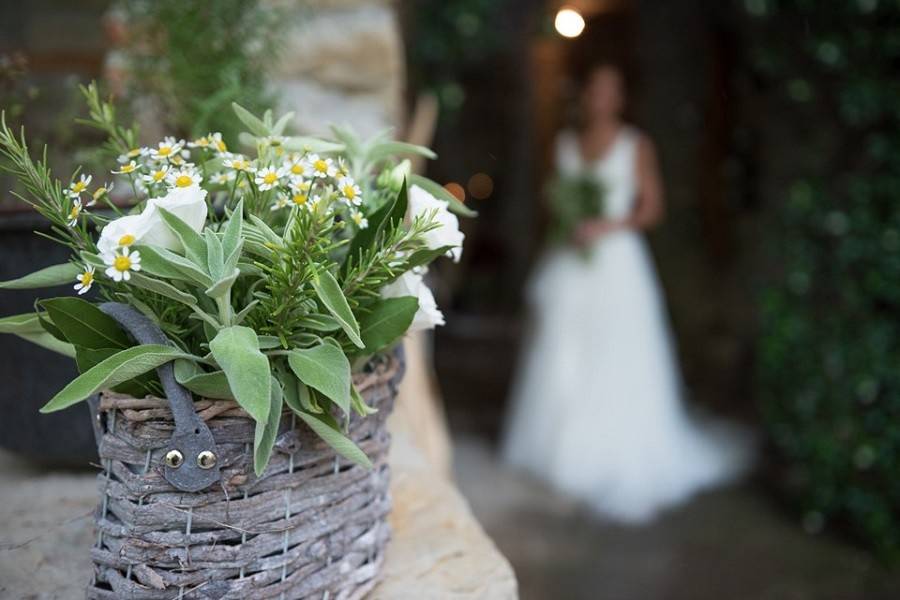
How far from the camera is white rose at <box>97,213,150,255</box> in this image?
1.94 ft

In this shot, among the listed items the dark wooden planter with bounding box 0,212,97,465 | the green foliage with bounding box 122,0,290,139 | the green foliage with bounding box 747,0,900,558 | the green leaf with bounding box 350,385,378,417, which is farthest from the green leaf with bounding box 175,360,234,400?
the green foliage with bounding box 747,0,900,558

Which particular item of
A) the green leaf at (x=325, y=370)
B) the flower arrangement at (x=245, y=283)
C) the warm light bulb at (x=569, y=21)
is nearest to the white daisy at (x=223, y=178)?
the flower arrangement at (x=245, y=283)

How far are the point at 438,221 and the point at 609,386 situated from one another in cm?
313

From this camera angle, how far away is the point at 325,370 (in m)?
0.63

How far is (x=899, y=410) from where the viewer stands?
2.71m

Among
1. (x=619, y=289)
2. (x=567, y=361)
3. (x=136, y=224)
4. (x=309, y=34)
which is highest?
(x=309, y=34)

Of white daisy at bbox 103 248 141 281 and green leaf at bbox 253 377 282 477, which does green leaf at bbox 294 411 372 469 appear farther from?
white daisy at bbox 103 248 141 281

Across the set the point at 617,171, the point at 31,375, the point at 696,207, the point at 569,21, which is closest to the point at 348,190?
the point at 31,375

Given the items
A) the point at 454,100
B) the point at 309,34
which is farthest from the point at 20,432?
the point at 454,100

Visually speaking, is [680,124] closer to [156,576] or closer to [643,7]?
[643,7]

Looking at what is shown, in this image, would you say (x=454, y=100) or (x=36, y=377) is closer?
(x=36, y=377)

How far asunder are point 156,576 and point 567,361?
3.30 meters

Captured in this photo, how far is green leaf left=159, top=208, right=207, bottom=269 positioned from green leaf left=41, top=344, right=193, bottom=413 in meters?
0.07

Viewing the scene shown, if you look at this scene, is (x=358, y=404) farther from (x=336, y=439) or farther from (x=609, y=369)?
(x=609, y=369)
